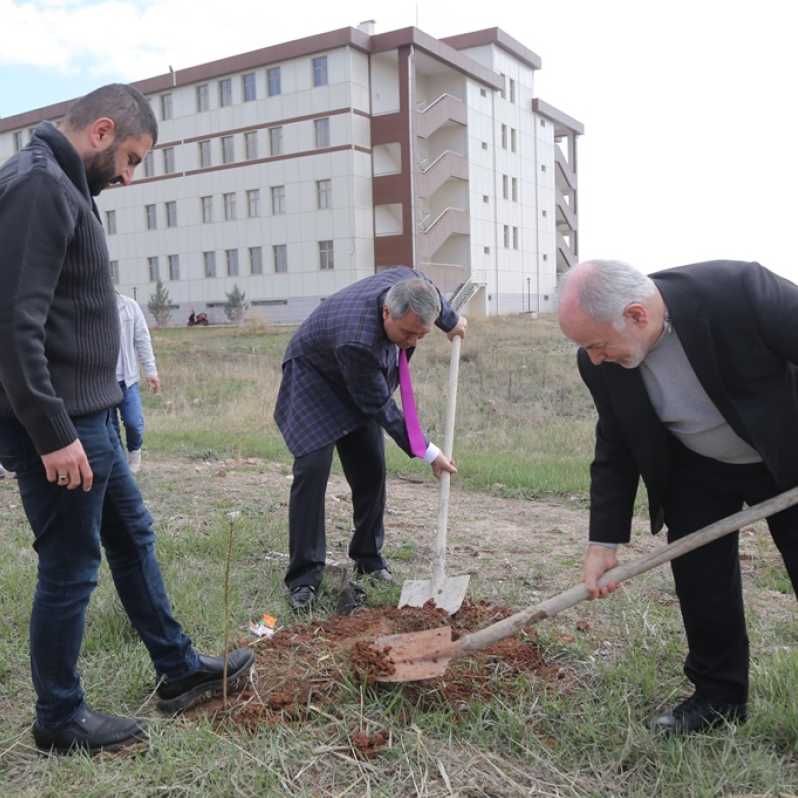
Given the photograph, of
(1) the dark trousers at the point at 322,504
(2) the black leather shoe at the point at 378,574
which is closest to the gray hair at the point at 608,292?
(1) the dark trousers at the point at 322,504

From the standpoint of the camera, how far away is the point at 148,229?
133 ft

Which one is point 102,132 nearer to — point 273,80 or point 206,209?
point 273,80

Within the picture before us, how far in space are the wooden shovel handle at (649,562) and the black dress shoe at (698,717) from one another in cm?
51

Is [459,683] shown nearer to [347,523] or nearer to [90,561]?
[90,561]

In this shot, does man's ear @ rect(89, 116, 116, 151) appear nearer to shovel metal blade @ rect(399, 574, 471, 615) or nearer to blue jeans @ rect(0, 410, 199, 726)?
blue jeans @ rect(0, 410, 199, 726)

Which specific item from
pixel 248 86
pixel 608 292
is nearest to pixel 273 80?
pixel 248 86

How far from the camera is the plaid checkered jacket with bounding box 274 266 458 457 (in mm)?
4016

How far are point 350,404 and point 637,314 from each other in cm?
210

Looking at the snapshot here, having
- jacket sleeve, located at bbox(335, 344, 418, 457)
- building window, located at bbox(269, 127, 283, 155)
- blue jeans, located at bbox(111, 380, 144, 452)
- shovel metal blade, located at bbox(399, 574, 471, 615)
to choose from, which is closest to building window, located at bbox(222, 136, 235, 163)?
building window, located at bbox(269, 127, 283, 155)

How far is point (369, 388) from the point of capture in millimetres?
4039

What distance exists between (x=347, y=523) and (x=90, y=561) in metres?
3.23

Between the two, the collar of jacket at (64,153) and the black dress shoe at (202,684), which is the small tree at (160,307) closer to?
the black dress shoe at (202,684)

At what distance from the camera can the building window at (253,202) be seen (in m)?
37.1

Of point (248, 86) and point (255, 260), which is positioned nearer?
point (248, 86)
